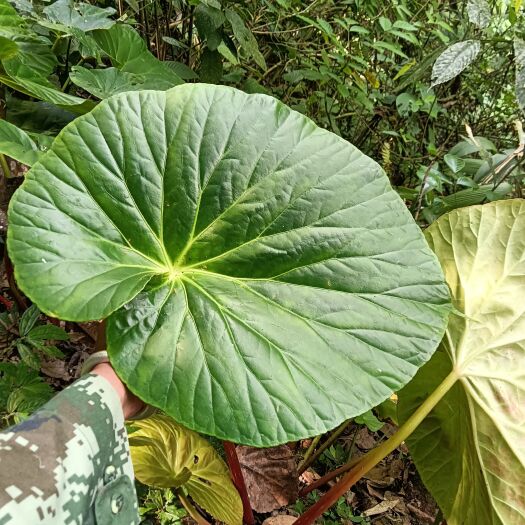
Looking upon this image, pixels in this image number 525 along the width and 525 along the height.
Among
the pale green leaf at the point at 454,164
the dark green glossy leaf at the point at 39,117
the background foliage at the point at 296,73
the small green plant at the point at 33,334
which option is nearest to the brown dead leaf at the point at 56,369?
the background foliage at the point at 296,73

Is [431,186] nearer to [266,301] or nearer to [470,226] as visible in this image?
[470,226]

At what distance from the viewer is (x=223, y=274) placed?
72cm

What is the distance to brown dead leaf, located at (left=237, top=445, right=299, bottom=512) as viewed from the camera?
1200 mm

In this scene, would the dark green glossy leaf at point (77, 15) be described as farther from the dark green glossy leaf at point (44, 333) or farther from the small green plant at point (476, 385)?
the small green plant at point (476, 385)

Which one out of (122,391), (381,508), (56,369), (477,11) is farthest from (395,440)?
(477,11)

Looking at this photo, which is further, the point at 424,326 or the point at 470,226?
the point at 470,226

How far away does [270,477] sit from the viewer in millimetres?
1218

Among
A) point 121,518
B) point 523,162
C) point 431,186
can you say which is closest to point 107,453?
point 121,518

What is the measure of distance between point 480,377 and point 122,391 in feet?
1.99

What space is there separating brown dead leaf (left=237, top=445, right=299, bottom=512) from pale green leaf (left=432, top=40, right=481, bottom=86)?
961 mm

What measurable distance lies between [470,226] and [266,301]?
49 centimetres

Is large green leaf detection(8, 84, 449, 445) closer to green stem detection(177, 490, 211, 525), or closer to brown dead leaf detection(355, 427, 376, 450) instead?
green stem detection(177, 490, 211, 525)

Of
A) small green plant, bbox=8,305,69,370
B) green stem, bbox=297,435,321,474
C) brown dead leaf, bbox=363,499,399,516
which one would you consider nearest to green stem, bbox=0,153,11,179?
small green plant, bbox=8,305,69,370

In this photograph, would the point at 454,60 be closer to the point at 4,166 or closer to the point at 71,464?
the point at 4,166
